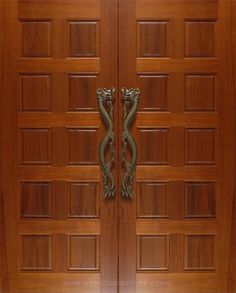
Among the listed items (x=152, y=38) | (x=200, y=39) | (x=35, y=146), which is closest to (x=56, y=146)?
(x=35, y=146)

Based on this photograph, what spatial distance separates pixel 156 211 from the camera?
8.73 ft

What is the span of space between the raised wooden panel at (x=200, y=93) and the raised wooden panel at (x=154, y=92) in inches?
4.7

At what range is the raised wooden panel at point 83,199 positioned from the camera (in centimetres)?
265

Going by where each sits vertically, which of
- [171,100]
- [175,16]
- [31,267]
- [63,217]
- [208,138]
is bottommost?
[31,267]

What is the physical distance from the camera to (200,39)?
8.55ft

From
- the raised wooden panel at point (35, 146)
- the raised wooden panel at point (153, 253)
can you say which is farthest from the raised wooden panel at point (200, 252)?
the raised wooden panel at point (35, 146)

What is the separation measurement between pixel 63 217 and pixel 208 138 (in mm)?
896

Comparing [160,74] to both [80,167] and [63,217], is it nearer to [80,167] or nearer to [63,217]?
[80,167]

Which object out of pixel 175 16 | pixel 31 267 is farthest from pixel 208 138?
pixel 31 267

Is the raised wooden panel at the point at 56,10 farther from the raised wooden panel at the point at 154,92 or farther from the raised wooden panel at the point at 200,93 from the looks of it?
the raised wooden panel at the point at 200,93

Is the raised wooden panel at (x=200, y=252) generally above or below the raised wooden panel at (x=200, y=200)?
below

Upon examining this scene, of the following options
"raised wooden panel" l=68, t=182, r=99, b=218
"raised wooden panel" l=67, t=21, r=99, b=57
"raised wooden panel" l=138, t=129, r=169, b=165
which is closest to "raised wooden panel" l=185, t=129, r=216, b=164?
"raised wooden panel" l=138, t=129, r=169, b=165

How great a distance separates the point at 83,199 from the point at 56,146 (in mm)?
323

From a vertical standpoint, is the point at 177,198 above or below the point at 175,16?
below
